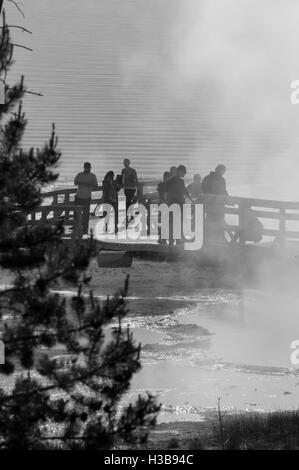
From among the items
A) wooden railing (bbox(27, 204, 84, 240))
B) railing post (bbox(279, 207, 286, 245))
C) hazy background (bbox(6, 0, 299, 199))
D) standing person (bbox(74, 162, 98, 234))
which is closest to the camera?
railing post (bbox(279, 207, 286, 245))

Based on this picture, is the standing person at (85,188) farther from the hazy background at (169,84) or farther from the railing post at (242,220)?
the hazy background at (169,84)

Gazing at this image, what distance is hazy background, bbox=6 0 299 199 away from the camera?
30.1 metres

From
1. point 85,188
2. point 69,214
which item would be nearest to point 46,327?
point 85,188

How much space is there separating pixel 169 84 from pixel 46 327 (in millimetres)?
29506

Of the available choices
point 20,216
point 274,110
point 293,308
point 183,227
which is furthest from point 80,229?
point 274,110

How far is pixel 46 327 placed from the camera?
640 cm

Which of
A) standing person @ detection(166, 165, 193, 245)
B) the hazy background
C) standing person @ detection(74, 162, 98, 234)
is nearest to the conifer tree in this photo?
standing person @ detection(166, 165, 193, 245)

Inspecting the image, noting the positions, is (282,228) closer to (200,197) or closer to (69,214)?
(200,197)

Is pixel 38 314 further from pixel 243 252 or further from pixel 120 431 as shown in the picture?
pixel 243 252

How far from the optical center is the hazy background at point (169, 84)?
30078 mm

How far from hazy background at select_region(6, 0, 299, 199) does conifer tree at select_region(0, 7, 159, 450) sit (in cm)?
1982

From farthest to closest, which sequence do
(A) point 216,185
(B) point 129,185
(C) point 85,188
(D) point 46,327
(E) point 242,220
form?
1. (B) point 129,185
2. (C) point 85,188
3. (A) point 216,185
4. (E) point 242,220
5. (D) point 46,327

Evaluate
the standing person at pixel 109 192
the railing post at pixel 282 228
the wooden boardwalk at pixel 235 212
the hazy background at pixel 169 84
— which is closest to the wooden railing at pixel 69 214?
the wooden boardwalk at pixel 235 212

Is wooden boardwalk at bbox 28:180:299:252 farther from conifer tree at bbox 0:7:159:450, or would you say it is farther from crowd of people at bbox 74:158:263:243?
conifer tree at bbox 0:7:159:450
